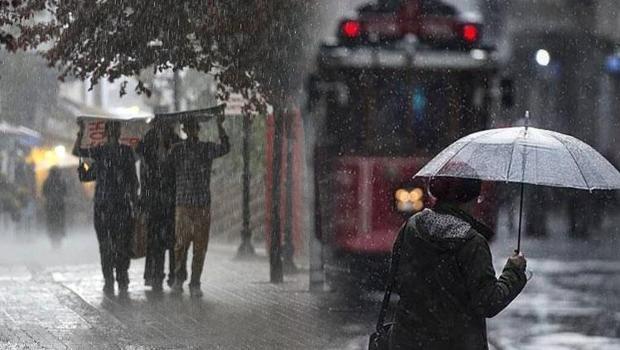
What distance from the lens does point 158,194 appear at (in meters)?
14.3

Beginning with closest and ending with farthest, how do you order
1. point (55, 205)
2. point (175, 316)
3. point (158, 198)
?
1. point (175, 316)
2. point (158, 198)
3. point (55, 205)

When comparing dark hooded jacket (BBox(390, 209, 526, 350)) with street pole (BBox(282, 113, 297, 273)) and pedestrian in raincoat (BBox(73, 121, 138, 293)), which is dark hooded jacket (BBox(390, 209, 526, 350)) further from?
street pole (BBox(282, 113, 297, 273))

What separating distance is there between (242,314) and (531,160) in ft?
22.7

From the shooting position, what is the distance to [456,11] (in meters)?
15.7

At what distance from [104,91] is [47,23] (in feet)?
213

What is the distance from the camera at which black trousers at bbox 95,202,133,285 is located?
14164mm

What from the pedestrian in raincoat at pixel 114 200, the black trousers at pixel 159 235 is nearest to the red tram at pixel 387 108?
the black trousers at pixel 159 235

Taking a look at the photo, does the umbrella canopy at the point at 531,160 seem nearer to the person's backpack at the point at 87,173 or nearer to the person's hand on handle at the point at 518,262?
the person's hand on handle at the point at 518,262

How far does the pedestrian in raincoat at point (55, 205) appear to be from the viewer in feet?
77.8

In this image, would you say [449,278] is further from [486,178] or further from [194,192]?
[194,192]

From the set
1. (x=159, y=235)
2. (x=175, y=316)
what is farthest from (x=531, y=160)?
(x=159, y=235)

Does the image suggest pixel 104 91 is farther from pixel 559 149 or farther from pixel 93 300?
pixel 559 149

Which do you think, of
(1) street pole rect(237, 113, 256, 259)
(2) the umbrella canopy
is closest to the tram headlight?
(1) street pole rect(237, 113, 256, 259)

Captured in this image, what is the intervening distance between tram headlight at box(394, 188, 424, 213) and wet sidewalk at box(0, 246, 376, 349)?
1510 mm
